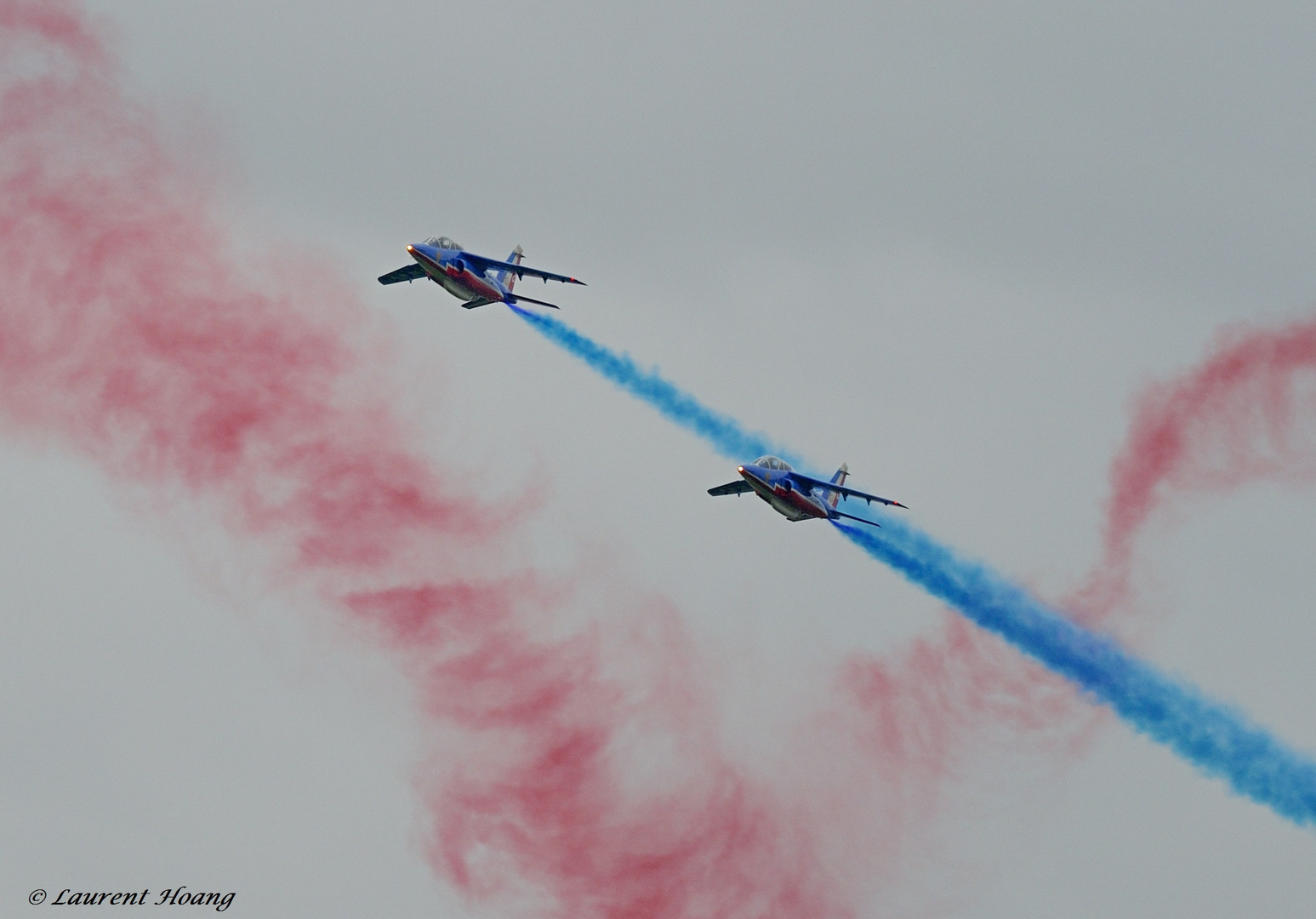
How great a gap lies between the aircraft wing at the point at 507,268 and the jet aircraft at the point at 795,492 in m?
11.0

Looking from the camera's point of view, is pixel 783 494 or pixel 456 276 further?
pixel 456 276

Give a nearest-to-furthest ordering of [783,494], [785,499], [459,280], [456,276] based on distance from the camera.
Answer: [783,494]
[785,499]
[456,276]
[459,280]

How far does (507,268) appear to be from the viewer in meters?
78.0

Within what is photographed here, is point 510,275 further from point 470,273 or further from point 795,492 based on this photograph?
point 795,492

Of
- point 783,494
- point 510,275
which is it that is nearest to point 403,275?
point 510,275

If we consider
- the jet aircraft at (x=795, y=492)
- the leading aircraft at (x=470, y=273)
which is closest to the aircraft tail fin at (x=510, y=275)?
the leading aircraft at (x=470, y=273)

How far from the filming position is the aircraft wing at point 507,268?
253ft

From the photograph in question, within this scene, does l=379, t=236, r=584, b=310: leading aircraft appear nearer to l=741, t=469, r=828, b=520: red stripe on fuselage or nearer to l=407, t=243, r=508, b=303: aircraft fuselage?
l=407, t=243, r=508, b=303: aircraft fuselage

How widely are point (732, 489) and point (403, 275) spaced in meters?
17.4

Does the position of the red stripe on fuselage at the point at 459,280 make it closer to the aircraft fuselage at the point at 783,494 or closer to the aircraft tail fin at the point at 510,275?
the aircraft tail fin at the point at 510,275

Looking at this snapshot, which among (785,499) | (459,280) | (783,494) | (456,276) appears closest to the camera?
(783,494)

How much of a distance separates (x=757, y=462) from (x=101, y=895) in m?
35.3

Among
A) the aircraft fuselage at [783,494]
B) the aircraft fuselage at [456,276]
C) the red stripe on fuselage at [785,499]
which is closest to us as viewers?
the aircraft fuselage at [783,494]

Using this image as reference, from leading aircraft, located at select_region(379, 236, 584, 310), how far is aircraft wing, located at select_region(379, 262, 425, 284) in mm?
1592
